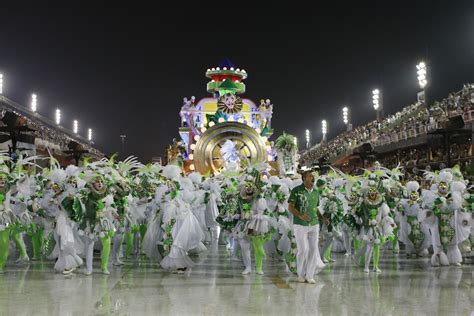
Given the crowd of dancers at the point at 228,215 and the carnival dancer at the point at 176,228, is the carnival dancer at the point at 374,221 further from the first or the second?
the carnival dancer at the point at 176,228

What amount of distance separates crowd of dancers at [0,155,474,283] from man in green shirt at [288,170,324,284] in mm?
18

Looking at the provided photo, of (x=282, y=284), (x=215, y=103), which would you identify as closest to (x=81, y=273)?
(x=282, y=284)

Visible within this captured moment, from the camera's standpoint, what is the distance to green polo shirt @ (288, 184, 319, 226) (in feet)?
34.2

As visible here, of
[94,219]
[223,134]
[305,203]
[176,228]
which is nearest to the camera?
[305,203]

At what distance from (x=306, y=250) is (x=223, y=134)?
1049 inches

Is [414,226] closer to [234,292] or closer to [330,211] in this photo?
[330,211]

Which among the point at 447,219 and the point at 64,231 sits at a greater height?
the point at 447,219

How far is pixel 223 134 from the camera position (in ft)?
121

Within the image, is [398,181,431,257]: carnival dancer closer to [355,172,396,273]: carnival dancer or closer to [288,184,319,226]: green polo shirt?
[355,172,396,273]: carnival dancer

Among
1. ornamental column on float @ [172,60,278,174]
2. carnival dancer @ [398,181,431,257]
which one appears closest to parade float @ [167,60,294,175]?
ornamental column on float @ [172,60,278,174]

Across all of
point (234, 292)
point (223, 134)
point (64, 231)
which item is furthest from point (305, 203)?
point (223, 134)

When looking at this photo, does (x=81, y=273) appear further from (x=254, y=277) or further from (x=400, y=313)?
(x=400, y=313)

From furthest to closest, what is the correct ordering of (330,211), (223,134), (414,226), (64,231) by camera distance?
(223,134) < (414,226) < (330,211) < (64,231)

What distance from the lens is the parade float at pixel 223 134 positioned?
120 ft
